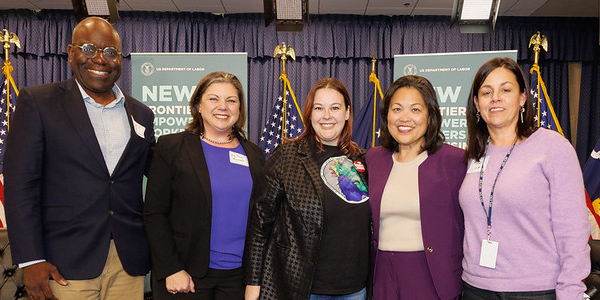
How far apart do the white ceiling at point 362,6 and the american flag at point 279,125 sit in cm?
145

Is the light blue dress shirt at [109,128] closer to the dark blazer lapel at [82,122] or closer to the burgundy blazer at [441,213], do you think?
the dark blazer lapel at [82,122]

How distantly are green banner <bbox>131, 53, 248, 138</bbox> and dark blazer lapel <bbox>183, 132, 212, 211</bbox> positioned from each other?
2.43m

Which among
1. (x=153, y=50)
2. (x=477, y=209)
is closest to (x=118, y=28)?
(x=153, y=50)

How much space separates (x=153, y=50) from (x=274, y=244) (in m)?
4.61

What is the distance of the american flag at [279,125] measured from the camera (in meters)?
4.83

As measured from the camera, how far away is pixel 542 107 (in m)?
4.38

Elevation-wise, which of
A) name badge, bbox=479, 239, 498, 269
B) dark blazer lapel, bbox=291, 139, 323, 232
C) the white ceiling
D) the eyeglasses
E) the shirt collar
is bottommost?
name badge, bbox=479, 239, 498, 269

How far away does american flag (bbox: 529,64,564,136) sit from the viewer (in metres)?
4.31

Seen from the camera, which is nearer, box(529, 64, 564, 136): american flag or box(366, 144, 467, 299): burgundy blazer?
box(366, 144, 467, 299): burgundy blazer

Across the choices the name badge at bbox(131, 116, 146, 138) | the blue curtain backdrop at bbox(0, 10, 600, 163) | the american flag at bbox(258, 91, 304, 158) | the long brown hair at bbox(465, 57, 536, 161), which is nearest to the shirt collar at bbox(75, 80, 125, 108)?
the name badge at bbox(131, 116, 146, 138)

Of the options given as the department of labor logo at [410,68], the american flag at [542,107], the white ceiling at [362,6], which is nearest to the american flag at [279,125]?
the department of labor logo at [410,68]

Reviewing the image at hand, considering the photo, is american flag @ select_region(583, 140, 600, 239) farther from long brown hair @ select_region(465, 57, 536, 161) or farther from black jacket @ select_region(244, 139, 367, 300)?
black jacket @ select_region(244, 139, 367, 300)

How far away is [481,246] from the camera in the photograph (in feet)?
5.57

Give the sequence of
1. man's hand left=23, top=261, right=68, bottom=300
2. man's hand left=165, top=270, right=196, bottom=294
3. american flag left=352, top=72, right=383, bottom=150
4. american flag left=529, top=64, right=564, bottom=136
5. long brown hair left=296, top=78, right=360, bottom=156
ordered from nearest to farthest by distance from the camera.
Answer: man's hand left=23, top=261, right=68, bottom=300, man's hand left=165, top=270, right=196, bottom=294, long brown hair left=296, top=78, right=360, bottom=156, american flag left=529, top=64, right=564, bottom=136, american flag left=352, top=72, right=383, bottom=150
